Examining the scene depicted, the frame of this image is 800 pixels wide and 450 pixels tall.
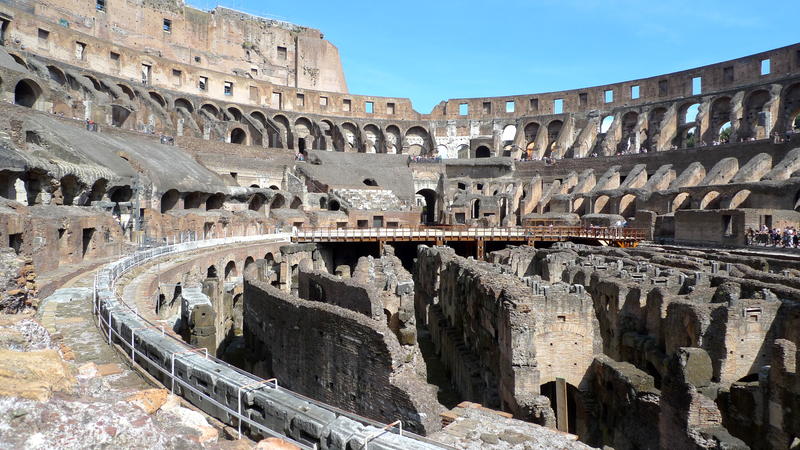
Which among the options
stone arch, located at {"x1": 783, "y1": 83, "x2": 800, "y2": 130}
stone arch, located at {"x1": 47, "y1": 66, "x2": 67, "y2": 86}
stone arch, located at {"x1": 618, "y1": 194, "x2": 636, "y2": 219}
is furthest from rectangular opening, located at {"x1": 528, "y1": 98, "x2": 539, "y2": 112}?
stone arch, located at {"x1": 47, "y1": 66, "x2": 67, "y2": 86}

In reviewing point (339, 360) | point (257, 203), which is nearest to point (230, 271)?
point (257, 203)

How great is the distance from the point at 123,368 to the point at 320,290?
5841 millimetres

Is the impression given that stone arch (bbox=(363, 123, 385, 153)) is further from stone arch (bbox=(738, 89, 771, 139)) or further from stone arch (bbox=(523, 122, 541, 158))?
stone arch (bbox=(738, 89, 771, 139))

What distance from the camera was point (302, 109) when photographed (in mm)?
54938

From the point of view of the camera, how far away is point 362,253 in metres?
33.1

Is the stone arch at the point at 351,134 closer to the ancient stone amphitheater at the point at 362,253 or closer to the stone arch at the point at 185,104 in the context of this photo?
the ancient stone amphitheater at the point at 362,253

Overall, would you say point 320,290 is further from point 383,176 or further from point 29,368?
point 383,176

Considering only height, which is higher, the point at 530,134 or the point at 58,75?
the point at 58,75

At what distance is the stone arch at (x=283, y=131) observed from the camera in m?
48.8

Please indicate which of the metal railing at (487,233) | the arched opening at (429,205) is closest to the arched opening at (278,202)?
the metal railing at (487,233)

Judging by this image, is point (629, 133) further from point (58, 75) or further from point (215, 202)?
point (58, 75)

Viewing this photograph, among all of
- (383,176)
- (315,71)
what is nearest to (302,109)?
(315,71)

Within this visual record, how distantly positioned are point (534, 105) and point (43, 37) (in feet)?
141

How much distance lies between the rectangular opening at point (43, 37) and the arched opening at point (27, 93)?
8.78 meters
